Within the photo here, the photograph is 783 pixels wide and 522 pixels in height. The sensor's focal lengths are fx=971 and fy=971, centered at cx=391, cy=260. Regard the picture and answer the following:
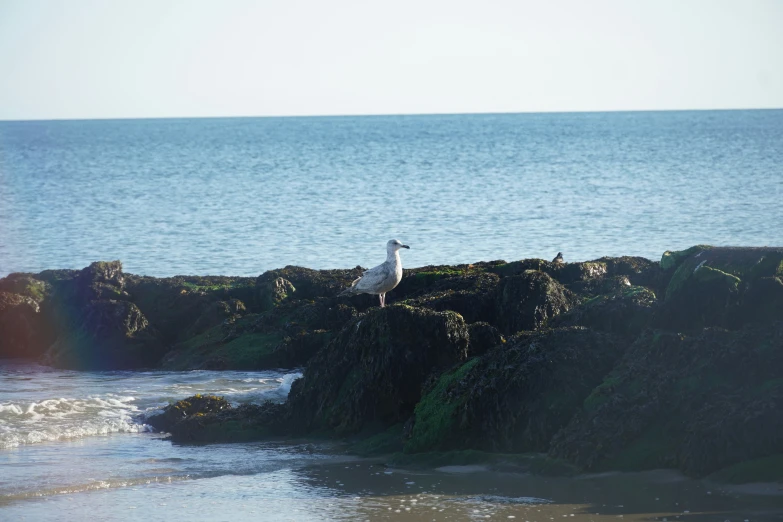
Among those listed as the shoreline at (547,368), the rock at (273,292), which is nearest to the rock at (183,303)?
the rock at (273,292)

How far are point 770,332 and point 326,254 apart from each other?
18.2 meters

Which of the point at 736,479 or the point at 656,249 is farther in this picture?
the point at 656,249

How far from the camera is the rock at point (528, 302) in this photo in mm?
11133

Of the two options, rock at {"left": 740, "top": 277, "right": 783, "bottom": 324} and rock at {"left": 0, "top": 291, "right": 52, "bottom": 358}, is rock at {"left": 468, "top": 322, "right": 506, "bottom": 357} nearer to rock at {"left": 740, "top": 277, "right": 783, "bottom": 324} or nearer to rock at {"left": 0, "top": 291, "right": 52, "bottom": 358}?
rock at {"left": 740, "top": 277, "right": 783, "bottom": 324}

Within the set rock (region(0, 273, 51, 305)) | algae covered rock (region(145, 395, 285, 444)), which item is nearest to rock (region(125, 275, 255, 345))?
rock (region(0, 273, 51, 305))

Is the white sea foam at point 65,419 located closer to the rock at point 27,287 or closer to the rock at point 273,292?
the rock at point 273,292

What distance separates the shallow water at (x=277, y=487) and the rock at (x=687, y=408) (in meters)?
0.24

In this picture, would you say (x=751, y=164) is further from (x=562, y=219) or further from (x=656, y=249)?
(x=656, y=249)

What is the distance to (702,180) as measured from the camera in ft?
158

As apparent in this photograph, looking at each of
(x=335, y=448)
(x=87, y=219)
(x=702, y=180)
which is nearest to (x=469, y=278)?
(x=335, y=448)

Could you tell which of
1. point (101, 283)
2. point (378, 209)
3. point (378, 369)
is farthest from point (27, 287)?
point (378, 209)

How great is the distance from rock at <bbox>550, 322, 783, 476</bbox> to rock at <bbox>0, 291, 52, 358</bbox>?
10615mm

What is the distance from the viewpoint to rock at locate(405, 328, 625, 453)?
8484mm

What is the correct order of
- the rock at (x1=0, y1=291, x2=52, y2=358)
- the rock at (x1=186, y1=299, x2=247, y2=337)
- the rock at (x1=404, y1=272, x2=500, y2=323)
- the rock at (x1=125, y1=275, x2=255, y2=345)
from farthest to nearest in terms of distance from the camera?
the rock at (x1=0, y1=291, x2=52, y2=358), the rock at (x1=125, y1=275, x2=255, y2=345), the rock at (x1=186, y1=299, x2=247, y2=337), the rock at (x1=404, y1=272, x2=500, y2=323)
